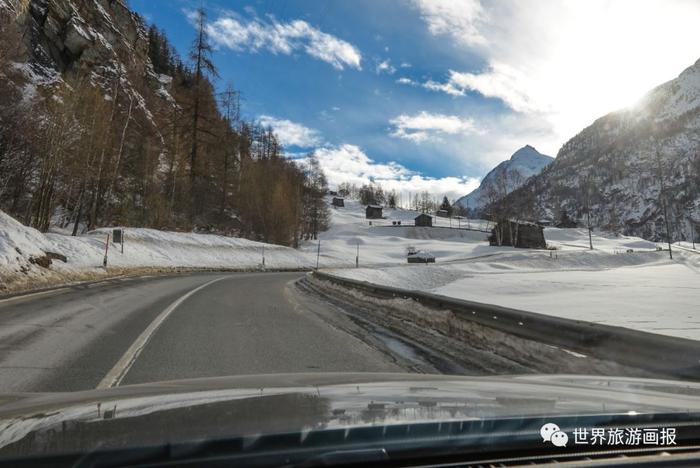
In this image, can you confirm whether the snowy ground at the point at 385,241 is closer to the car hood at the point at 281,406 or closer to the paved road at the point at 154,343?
the paved road at the point at 154,343

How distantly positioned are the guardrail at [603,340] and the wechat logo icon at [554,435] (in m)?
2.81

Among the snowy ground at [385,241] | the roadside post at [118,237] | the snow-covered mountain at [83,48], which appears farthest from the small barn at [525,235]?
the roadside post at [118,237]

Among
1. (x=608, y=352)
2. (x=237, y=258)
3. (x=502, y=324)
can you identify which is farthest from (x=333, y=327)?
→ (x=237, y=258)

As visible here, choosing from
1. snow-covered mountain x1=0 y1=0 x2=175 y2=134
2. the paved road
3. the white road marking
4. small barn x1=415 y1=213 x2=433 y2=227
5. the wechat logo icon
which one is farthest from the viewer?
small barn x1=415 y1=213 x2=433 y2=227

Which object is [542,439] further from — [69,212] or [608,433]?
[69,212]

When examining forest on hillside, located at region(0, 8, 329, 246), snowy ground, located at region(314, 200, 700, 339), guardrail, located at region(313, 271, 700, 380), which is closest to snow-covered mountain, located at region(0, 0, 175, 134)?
forest on hillside, located at region(0, 8, 329, 246)

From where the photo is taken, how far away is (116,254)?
86.6 ft

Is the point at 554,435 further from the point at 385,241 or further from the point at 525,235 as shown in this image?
the point at 385,241

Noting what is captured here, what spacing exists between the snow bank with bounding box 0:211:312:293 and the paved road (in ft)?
14.8

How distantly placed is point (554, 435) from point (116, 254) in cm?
2785

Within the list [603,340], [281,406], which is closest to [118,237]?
[603,340]

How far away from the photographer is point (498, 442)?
195 cm

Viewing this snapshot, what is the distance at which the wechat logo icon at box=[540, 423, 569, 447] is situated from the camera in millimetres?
2009

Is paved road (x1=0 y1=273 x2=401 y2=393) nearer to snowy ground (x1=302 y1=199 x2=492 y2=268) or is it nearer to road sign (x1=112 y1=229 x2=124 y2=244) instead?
road sign (x1=112 y1=229 x2=124 y2=244)
